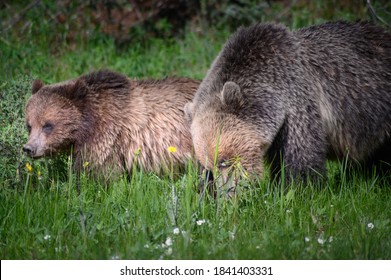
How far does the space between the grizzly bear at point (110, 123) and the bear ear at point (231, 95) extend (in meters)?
0.92

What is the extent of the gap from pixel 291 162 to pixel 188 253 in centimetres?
173

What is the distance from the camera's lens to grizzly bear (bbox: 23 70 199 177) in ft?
23.2

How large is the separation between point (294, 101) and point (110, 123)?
1.94m

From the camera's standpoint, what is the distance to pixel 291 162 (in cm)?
634

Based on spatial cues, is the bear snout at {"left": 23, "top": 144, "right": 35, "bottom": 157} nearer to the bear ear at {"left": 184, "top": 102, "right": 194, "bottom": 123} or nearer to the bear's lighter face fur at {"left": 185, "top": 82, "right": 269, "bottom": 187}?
Result: the bear ear at {"left": 184, "top": 102, "right": 194, "bottom": 123}

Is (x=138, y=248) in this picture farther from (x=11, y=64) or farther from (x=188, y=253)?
(x=11, y=64)

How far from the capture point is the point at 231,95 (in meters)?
6.10

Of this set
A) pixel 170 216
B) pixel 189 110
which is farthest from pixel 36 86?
pixel 170 216

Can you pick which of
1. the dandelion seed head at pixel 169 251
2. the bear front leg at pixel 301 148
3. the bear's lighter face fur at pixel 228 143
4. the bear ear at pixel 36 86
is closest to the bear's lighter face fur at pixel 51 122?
the bear ear at pixel 36 86

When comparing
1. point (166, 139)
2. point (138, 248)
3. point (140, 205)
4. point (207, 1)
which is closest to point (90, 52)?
point (207, 1)

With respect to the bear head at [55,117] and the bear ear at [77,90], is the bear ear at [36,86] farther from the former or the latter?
the bear ear at [77,90]

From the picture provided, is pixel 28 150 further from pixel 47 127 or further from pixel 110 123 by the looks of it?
pixel 110 123

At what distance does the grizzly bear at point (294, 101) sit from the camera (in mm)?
6133

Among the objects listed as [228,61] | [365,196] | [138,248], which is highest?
[228,61]
